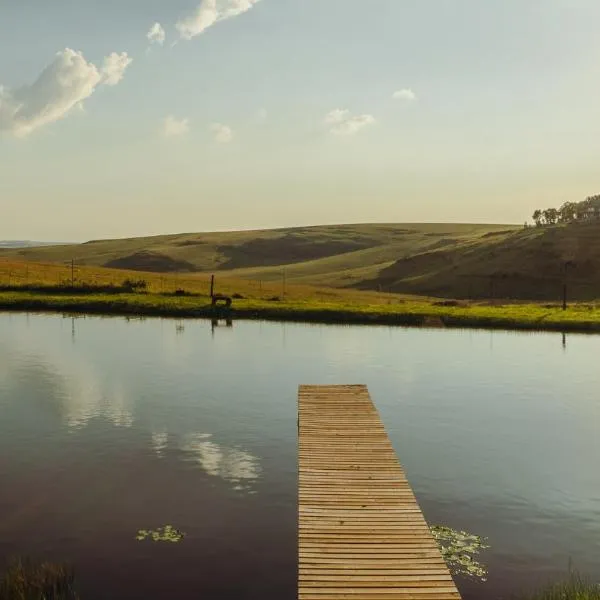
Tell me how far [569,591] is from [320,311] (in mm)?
57162

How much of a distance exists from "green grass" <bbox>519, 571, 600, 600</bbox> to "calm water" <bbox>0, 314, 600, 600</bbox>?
692 mm

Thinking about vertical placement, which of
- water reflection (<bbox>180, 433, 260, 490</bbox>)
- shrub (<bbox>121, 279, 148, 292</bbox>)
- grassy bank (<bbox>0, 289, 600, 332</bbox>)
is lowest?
water reflection (<bbox>180, 433, 260, 490</bbox>)

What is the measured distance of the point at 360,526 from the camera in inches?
744

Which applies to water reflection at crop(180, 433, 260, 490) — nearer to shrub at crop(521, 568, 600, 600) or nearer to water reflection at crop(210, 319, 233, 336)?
shrub at crop(521, 568, 600, 600)

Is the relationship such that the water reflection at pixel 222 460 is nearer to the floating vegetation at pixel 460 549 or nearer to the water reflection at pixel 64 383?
the water reflection at pixel 64 383

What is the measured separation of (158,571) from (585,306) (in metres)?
76.5

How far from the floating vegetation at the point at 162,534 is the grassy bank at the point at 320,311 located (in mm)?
51394

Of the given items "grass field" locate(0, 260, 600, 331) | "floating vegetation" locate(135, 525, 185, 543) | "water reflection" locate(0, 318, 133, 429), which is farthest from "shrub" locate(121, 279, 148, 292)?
"floating vegetation" locate(135, 525, 185, 543)

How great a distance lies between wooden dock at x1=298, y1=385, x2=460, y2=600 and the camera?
15.8 meters

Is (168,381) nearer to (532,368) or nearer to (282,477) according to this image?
(282,477)

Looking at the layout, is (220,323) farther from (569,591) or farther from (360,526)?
(569,591)

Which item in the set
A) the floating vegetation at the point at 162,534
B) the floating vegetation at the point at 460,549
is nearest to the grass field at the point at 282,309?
the floating vegetation at the point at 460,549

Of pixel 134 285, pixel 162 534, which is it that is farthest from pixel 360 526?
pixel 134 285

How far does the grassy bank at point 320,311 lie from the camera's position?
71375 millimetres
